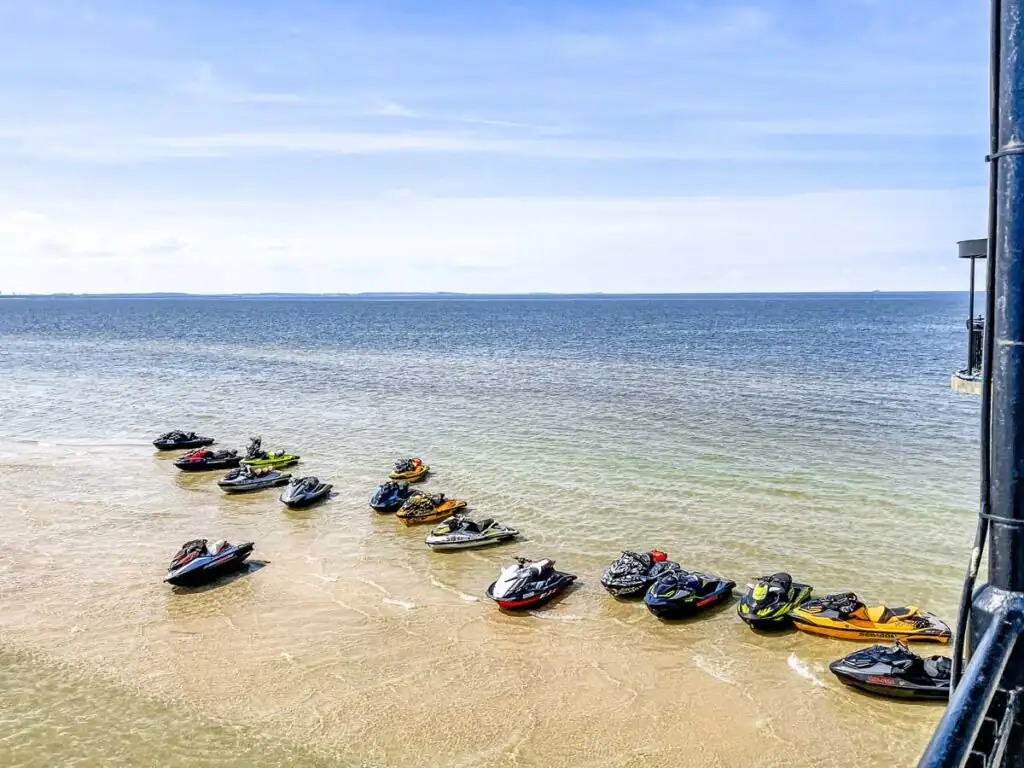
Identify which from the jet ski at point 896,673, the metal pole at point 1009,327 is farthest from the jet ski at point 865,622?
the metal pole at point 1009,327

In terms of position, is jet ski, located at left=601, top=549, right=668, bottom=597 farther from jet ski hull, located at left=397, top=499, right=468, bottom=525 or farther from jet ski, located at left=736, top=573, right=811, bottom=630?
jet ski hull, located at left=397, top=499, right=468, bottom=525

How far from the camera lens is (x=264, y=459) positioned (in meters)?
31.7

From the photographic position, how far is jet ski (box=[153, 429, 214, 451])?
115 feet

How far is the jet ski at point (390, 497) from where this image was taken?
2538cm

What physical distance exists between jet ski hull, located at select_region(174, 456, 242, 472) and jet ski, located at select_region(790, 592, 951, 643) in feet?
75.8

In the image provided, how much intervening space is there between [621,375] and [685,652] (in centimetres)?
4628

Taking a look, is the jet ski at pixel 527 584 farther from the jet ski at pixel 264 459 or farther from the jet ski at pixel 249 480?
the jet ski at pixel 264 459

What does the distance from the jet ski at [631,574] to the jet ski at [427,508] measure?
6809 mm

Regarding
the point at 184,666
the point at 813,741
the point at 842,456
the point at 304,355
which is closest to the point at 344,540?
the point at 184,666

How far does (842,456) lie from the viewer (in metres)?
31.5

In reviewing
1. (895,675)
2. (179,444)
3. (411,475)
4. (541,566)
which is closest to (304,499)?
(411,475)

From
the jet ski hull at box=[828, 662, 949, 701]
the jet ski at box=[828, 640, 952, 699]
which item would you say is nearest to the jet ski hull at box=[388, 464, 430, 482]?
the jet ski at box=[828, 640, 952, 699]

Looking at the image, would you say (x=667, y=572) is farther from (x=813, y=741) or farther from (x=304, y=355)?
(x=304, y=355)

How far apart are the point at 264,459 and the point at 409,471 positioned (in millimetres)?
6256
